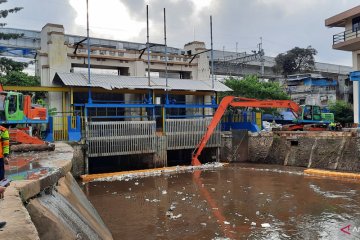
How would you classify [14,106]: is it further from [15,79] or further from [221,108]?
[15,79]

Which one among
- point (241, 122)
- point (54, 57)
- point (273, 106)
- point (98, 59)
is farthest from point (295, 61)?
point (54, 57)

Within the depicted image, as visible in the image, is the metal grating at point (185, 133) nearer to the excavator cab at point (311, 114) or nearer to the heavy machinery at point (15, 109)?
the excavator cab at point (311, 114)

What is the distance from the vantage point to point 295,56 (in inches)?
1925

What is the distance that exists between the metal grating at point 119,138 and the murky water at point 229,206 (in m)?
2.77

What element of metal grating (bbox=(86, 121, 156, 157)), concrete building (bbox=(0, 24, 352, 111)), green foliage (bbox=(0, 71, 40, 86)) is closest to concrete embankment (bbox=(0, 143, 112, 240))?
metal grating (bbox=(86, 121, 156, 157))

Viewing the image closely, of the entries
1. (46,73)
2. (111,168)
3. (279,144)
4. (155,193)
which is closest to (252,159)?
(279,144)

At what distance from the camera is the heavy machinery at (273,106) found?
2131 cm

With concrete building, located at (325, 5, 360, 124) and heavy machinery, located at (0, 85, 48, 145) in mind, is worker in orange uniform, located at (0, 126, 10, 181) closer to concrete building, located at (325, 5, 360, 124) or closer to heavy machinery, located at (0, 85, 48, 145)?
heavy machinery, located at (0, 85, 48, 145)

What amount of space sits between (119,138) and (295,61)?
120 feet

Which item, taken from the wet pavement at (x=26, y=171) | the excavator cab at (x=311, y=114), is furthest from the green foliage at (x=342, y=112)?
the wet pavement at (x=26, y=171)

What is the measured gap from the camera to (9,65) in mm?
Result: 25719

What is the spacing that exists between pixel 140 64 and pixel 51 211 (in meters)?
20.7

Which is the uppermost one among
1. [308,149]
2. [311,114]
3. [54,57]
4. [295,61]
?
[295,61]

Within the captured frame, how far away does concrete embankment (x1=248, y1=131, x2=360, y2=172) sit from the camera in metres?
18.3
